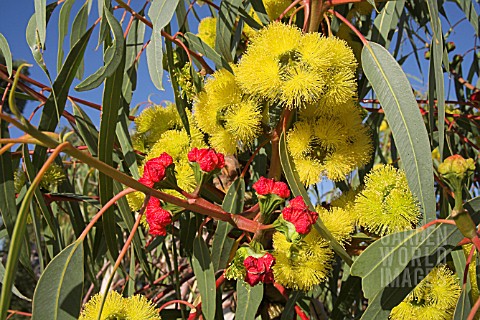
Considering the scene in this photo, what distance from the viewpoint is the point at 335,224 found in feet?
2.36

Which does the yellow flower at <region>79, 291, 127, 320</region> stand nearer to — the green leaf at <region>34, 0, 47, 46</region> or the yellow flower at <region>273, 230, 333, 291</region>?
the yellow flower at <region>273, 230, 333, 291</region>

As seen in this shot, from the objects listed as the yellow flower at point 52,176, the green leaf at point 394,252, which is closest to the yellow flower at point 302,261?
the green leaf at point 394,252

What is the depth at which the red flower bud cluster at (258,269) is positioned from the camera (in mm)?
626

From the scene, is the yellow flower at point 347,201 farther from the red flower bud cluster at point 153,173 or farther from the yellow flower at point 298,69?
the red flower bud cluster at point 153,173

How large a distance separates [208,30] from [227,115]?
440 millimetres

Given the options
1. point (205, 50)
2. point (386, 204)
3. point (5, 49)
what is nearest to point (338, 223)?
point (386, 204)

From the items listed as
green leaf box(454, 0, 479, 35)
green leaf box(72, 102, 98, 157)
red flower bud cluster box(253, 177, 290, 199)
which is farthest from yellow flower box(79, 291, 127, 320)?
green leaf box(454, 0, 479, 35)

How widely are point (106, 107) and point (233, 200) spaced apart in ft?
0.82

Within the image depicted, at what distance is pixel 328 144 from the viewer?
2.40ft

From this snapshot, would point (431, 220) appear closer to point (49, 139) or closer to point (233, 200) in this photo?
point (233, 200)

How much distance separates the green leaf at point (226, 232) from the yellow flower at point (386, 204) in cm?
19

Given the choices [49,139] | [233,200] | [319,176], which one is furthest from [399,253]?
[49,139]

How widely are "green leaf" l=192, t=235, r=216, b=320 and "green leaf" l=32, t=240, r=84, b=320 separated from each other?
20cm

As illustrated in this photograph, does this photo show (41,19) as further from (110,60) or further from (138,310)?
(138,310)
